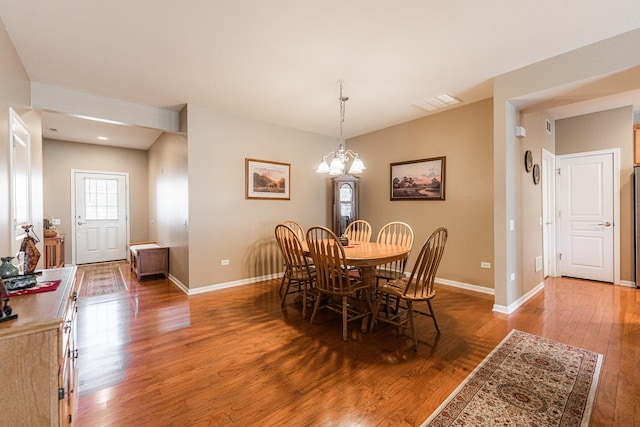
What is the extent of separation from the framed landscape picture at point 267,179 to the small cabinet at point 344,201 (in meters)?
0.88

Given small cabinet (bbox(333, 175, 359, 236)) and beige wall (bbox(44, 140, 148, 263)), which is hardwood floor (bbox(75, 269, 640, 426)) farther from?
beige wall (bbox(44, 140, 148, 263))

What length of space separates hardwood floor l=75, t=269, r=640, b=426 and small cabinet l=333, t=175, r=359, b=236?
195 cm

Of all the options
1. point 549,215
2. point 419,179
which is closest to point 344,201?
point 419,179

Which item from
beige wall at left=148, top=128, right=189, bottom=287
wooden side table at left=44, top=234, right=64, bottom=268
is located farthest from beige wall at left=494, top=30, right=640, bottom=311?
wooden side table at left=44, top=234, right=64, bottom=268

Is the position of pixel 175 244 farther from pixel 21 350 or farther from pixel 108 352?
pixel 21 350

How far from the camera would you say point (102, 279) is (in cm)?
471

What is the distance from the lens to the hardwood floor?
1633 millimetres

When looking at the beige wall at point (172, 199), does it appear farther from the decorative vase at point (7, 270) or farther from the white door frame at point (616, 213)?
the white door frame at point (616, 213)

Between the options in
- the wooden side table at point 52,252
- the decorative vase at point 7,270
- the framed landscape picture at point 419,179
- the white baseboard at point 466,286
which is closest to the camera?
the decorative vase at point 7,270

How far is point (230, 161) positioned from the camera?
4.25m

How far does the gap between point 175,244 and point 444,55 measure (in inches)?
177

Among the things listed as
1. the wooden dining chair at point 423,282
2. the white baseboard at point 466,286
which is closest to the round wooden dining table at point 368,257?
the wooden dining chair at point 423,282

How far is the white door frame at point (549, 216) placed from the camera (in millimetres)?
4488

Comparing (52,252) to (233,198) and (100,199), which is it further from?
(233,198)
